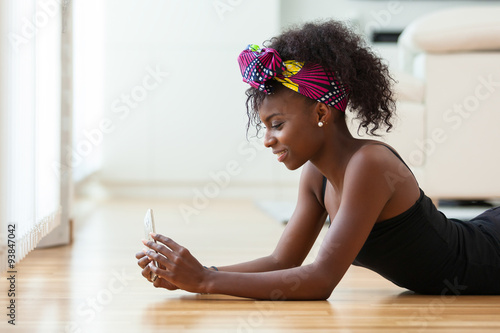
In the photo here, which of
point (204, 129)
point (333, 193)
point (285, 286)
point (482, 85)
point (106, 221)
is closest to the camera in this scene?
point (285, 286)

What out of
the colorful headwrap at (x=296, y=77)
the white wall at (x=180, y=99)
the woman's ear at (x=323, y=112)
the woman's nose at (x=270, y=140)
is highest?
the colorful headwrap at (x=296, y=77)

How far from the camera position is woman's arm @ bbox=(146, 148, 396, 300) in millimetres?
1245

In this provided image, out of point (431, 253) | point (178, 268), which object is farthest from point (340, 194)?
point (178, 268)

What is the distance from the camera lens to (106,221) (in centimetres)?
295

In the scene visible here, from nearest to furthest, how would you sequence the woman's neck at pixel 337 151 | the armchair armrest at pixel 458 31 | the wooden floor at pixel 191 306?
the wooden floor at pixel 191 306 < the woman's neck at pixel 337 151 < the armchair armrest at pixel 458 31

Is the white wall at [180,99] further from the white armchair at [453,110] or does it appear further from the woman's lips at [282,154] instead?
the woman's lips at [282,154]

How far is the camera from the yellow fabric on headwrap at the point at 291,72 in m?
1.31

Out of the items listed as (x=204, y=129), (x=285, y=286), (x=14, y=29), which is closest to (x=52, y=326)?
(x=285, y=286)

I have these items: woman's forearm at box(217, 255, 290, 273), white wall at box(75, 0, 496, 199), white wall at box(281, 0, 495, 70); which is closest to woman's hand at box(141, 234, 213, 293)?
woman's forearm at box(217, 255, 290, 273)

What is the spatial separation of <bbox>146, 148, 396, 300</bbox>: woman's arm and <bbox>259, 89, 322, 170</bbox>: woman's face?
0.31 ft

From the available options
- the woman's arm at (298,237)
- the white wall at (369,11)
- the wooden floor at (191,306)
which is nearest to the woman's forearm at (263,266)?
the woman's arm at (298,237)

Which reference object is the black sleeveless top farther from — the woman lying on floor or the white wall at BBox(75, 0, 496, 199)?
the white wall at BBox(75, 0, 496, 199)

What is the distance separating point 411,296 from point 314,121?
0.44 metres

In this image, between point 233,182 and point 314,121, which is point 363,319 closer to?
point 314,121
